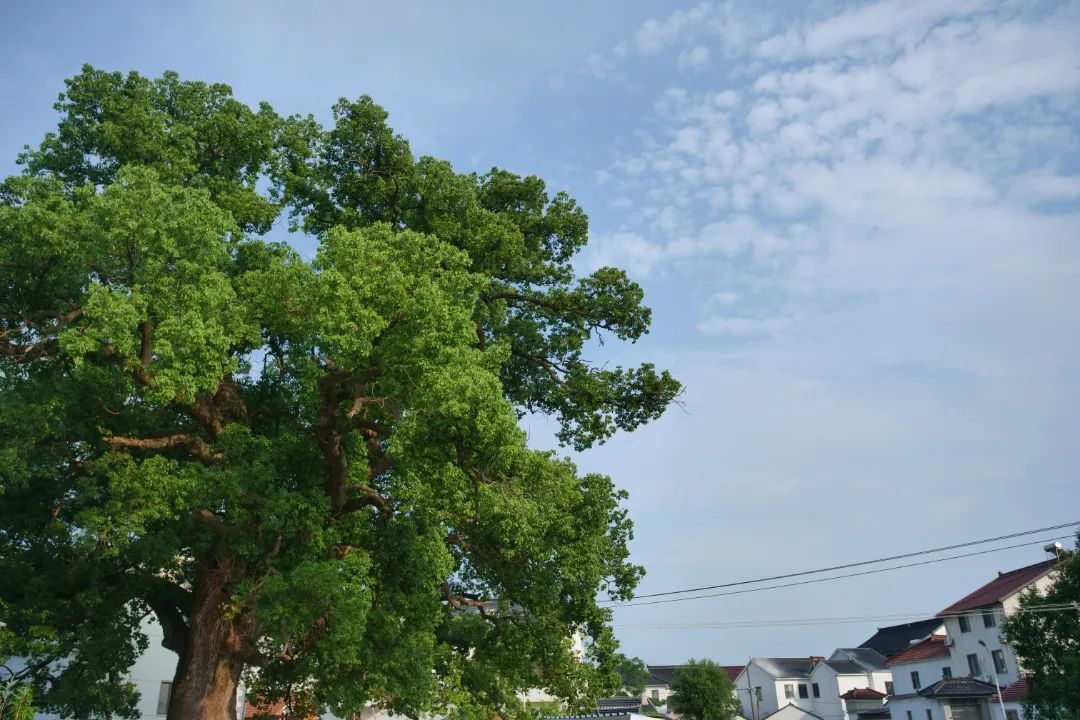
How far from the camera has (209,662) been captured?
1734 centimetres

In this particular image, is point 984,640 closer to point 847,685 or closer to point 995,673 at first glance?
point 995,673

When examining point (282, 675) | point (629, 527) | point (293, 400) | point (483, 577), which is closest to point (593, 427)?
point (629, 527)

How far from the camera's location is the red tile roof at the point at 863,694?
6159 cm

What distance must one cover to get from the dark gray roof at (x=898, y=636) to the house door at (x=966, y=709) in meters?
23.4

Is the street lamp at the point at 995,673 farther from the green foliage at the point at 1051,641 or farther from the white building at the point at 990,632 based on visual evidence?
the green foliage at the point at 1051,641

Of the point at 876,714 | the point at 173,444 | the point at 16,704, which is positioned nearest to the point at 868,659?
the point at 876,714

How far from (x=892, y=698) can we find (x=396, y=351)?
4816 cm

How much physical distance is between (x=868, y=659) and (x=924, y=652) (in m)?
18.1

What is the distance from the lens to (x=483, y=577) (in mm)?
18859

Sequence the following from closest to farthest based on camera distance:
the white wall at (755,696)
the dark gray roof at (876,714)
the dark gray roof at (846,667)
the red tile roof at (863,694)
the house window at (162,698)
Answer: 1. the house window at (162,698)
2. the dark gray roof at (876,714)
3. the red tile roof at (863,694)
4. the dark gray roof at (846,667)
5. the white wall at (755,696)

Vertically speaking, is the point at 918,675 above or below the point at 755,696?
above

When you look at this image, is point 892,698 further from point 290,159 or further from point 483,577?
point 290,159

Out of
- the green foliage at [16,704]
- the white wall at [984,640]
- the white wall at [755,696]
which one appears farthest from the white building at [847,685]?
the green foliage at [16,704]

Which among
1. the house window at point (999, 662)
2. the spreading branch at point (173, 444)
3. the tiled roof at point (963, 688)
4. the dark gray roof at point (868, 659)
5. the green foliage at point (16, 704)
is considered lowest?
the green foliage at point (16, 704)
